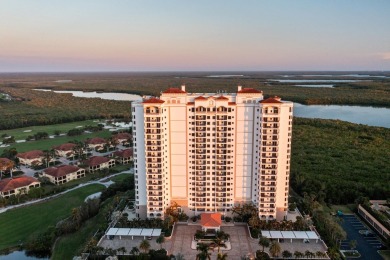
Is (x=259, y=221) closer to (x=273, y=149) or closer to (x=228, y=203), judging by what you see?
(x=228, y=203)

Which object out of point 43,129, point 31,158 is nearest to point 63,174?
point 31,158

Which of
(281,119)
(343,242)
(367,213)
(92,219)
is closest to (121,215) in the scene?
(92,219)

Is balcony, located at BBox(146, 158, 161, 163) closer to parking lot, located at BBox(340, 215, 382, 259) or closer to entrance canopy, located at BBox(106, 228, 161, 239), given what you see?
entrance canopy, located at BBox(106, 228, 161, 239)

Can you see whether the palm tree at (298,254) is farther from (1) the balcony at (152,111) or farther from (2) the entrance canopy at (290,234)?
(1) the balcony at (152,111)

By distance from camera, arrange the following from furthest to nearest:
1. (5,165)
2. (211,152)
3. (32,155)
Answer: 1. (32,155)
2. (5,165)
3. (211,152)

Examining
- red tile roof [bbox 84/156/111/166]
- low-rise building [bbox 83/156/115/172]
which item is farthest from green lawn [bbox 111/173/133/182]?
red tile roof [bbox 84/156/111/166]

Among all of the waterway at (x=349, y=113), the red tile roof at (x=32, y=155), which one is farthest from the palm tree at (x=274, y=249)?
the waterway at (x=349, y=113)

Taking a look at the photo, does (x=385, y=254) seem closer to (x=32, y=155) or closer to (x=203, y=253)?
(x=203, y=253)
